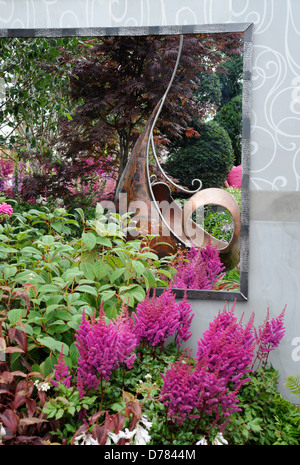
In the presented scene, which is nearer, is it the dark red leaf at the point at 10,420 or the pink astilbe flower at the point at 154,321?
the dark red leaf at the point at 10,420

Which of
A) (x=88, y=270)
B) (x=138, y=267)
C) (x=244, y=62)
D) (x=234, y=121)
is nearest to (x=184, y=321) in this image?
(x=138, y=267)

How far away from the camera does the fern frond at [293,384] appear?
72.9 inches

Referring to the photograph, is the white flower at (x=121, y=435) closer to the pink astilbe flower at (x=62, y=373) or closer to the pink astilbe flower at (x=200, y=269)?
the pink astilbe flower at (x=62, y=373)

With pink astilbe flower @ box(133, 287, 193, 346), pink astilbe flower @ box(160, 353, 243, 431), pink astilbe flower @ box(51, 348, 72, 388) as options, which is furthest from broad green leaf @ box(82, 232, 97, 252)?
pink astilbe flower @ box(160, 353, 243, 431)

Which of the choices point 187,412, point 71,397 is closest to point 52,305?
point 71,397

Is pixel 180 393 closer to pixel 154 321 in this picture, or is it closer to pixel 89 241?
pixel 154 321

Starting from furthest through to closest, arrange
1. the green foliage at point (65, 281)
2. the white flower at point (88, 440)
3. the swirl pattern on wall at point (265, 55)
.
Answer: the swirl pattern on wall at point (265, 55) → the green foliage at point (65, 281) → the white flower at point (88, 440)

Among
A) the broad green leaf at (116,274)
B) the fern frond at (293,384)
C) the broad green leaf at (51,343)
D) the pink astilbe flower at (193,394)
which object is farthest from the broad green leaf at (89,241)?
the fern frond at (293,384)

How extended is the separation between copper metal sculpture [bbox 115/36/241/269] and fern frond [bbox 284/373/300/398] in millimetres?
631

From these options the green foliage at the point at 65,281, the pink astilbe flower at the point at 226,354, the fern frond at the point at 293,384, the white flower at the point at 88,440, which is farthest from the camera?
the fern frond at the point at 293,384

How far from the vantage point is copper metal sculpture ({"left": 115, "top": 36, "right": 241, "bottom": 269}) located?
2.21 metres

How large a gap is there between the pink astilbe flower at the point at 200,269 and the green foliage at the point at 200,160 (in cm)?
37

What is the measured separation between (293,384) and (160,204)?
115 centimetres

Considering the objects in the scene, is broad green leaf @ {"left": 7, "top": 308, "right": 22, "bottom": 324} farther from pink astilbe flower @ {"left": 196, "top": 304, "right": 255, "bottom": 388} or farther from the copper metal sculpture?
the copper metal sculpture
